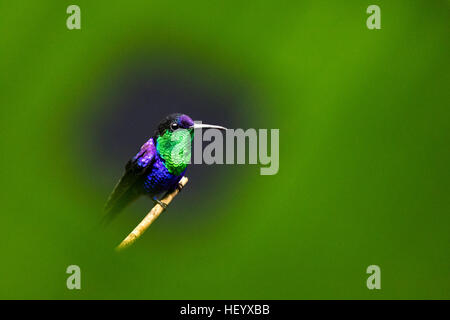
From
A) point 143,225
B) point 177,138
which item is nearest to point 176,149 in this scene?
point 177,138

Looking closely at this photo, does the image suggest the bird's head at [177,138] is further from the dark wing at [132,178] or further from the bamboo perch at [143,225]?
the bamboo perch at [143,225]

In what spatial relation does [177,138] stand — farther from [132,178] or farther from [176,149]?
[132,178]

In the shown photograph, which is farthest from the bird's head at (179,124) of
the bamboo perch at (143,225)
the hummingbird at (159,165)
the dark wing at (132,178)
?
the bamboo perch at (143,225)

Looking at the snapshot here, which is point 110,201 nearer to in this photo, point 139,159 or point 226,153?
point 139,159

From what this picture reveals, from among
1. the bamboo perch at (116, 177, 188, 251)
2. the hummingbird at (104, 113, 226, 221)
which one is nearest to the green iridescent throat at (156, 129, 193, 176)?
the hummingbird at (104, 113, 226, 221)

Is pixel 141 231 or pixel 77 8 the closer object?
pixel 141 231

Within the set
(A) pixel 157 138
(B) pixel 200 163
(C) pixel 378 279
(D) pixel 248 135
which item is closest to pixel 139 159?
(A) pixel 157 138

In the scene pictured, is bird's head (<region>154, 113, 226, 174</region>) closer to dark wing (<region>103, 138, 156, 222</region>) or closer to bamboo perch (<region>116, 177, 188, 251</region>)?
dark wing (<region>103, 138, 156, 222</region>)
